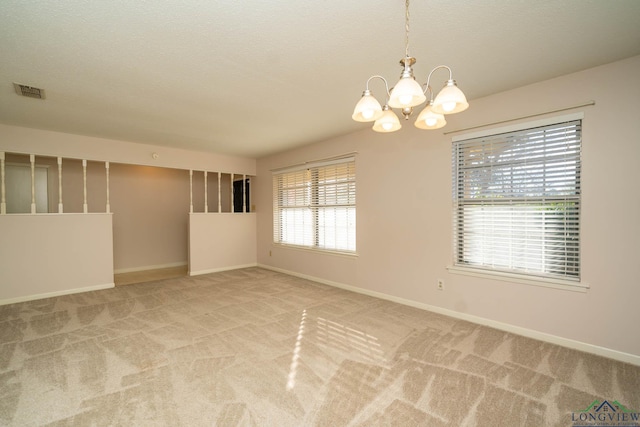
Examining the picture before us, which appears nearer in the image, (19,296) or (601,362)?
(601,362)

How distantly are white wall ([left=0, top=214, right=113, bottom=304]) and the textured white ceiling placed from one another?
1685 millimetres

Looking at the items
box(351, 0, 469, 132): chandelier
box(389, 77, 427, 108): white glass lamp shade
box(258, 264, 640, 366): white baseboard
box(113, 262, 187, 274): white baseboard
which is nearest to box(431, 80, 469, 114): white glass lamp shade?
box(351, 0, 469, 132): chandelier

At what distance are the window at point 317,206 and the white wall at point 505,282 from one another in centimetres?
24

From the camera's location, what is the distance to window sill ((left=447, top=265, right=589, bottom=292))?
259 centimetres

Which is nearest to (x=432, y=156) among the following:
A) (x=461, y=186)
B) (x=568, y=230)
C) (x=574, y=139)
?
(x=461, y=186)

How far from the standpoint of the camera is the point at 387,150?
401 cm

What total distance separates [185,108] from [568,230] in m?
4.28

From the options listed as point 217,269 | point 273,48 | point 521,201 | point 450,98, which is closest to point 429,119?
point 450,98

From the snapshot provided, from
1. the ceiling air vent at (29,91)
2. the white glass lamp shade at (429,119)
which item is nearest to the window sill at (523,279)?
the white glass lamp shade at (429,119)

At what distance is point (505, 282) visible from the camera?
2.99 metres

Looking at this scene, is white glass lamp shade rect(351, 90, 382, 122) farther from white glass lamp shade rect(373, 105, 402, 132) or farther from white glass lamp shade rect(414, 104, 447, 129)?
white glass lamp shade rect(414, 104, 447, 129)

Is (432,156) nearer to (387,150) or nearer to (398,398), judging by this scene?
(387,150)

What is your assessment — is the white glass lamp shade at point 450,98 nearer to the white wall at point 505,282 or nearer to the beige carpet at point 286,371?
the beige carpet at point 286,371

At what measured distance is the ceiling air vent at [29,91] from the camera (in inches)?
109
